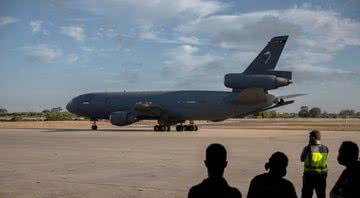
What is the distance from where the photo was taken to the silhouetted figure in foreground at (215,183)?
12.7ft

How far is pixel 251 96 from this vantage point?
127 feet

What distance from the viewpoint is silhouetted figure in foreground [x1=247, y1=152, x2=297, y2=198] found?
4449 millimetres

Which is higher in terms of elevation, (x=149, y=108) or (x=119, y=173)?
(x=149, y=108)

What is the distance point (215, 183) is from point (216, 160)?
243mm

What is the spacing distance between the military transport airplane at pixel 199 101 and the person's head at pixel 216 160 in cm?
3348

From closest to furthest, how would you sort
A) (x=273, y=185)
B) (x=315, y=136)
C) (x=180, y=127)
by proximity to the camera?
(x=273, y=185)
(x=315, y=136)
(x=180, y=127)

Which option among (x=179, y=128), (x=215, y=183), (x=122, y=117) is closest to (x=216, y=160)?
(x=215, y=183)

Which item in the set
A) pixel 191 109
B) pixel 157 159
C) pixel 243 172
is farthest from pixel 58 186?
pixel 191 109

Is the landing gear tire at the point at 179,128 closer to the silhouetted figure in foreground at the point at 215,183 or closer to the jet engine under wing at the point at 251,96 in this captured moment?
the jet engine under wing at the point at 251,96

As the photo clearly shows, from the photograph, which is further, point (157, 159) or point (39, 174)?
point (157, 159)

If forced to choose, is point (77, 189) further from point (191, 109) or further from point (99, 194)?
point (191, 109)

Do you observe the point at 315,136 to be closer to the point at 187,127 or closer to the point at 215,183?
the point at 215,183

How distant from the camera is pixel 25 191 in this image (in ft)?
32.4

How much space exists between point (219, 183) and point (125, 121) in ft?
134
